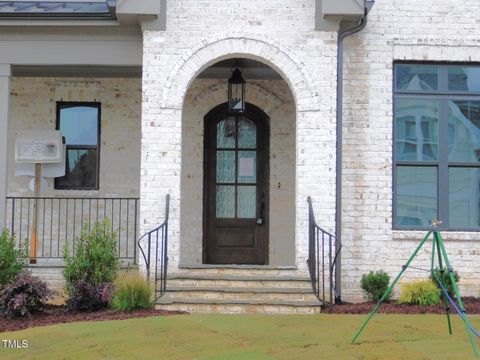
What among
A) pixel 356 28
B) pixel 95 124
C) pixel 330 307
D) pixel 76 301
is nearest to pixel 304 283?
pixel 330 307

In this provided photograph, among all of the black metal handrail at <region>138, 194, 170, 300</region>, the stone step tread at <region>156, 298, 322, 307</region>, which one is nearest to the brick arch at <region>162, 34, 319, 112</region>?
the black metal handrail at <region>138, 194, 170, 300</region>

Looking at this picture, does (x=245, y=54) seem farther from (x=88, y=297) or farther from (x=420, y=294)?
(x=420, y=294)

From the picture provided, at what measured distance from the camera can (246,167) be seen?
1238cm

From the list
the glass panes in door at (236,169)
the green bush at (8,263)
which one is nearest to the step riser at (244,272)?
the green bush at (8,263)

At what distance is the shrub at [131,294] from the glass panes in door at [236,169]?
335 centimetres

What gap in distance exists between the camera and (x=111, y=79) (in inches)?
495

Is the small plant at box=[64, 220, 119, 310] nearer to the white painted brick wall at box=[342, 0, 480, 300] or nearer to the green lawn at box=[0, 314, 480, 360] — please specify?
the green lawn at box=[0, 314, 480, 360]

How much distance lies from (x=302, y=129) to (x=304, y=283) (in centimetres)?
Result: 204

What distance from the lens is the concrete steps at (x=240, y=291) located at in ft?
30.4

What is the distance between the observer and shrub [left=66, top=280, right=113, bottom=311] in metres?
9.32

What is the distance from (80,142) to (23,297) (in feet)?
13.3

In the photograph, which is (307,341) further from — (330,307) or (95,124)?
(95,124)

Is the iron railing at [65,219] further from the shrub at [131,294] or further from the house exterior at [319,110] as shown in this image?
the shrub at [131,294]

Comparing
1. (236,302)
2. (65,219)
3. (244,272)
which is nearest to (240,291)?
(236,302)
